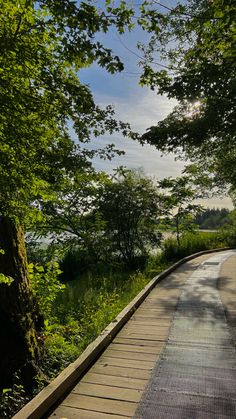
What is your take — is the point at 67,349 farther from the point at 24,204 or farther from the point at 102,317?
the point at 24,204

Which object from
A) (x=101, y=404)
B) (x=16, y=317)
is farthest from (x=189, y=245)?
(x=101, y=404)

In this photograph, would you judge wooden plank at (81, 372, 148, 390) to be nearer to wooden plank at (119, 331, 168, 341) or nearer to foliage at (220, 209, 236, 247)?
wooden plank at (119, 331, 168, 341)

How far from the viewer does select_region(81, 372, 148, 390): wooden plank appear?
12.4 feet

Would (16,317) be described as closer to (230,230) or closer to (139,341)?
(139,341)

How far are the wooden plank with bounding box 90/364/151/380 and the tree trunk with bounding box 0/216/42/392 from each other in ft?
2.47

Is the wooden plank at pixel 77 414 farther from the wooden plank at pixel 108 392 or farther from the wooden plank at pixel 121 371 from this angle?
the wooden plank at pixel 121 371

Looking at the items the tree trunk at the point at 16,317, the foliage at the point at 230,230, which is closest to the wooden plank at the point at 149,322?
the tree trunk at the point at 16,317

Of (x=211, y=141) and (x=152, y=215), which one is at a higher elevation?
(x=211, y=141)

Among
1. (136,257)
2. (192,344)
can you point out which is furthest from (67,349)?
(136,257)

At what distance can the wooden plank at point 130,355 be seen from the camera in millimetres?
4548

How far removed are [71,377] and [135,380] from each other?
702 mm

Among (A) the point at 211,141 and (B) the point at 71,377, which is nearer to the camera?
(B) the point at 71,377

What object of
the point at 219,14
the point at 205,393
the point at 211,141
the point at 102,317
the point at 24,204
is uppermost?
the point at 211,141

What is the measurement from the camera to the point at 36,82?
3703 millimetres
